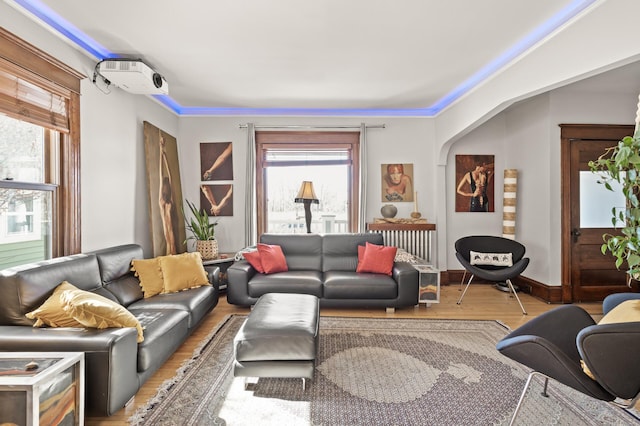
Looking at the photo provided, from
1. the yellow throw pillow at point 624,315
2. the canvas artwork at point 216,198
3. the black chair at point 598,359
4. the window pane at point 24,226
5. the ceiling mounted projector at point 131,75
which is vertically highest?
the ceiling mounted projector at point 131,75

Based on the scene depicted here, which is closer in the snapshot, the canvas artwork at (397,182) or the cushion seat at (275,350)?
the cushion seat at (275,350)

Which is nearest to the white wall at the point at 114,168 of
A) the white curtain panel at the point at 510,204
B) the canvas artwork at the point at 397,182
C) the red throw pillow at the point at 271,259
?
the red throw pillow at the point at 271,259

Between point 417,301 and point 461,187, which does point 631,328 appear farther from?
point 461,187

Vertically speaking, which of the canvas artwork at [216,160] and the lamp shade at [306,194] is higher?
the canvas artwork at [216,160]

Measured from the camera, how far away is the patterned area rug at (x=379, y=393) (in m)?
2.08

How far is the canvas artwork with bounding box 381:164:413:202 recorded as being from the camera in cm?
559

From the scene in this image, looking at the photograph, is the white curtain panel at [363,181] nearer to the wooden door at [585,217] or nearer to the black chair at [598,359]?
the wooden door at [585,217]

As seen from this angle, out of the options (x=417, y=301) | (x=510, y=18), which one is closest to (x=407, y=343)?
(x=417, y=301)

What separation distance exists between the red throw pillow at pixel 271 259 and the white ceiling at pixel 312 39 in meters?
1.99

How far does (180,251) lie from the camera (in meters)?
5.04

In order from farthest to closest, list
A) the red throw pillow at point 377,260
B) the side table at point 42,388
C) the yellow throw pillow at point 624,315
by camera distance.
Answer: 1. the red throw pillow at point 377,260
2. the yellow throw pillow at point 624,315
3. the side table at point 42,388

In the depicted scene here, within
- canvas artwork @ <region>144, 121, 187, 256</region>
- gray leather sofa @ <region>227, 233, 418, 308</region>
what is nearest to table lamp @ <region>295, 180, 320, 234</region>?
gray leather sofa @ <region>227, 233, 418, 308</region>

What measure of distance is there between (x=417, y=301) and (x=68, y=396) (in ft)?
10.8

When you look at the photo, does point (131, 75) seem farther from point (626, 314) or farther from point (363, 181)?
point (626, 314)
